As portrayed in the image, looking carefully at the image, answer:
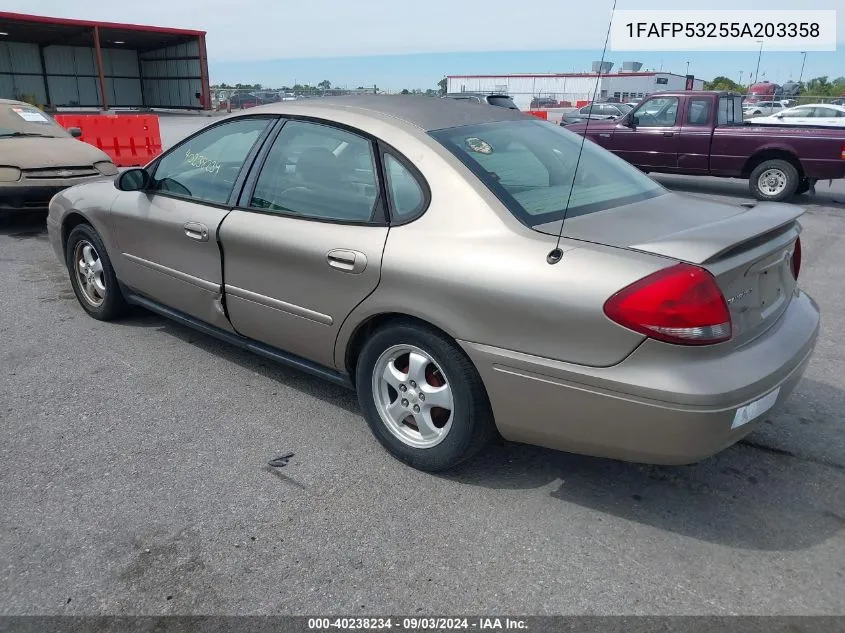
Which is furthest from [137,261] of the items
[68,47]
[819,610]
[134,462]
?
[68,47]

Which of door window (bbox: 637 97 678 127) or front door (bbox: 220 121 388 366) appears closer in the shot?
front door (bbox: 220 121 388 366)

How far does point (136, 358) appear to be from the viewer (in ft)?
14.4

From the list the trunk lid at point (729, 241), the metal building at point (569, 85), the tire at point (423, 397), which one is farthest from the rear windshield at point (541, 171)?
the metal building at point (569, 85)

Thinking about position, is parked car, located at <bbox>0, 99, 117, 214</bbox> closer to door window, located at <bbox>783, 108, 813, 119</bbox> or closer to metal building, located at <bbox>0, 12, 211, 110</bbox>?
door window, located at <bbox>783, 108, 813, 119</bbox>

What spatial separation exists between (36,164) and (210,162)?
16.3 feet

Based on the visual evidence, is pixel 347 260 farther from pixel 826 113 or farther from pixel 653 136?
pixel 826 113

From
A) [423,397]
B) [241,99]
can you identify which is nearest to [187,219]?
[423,397]

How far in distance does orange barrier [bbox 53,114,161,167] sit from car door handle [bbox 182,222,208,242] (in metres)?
9.83

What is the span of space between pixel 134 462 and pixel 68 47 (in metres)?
41.0

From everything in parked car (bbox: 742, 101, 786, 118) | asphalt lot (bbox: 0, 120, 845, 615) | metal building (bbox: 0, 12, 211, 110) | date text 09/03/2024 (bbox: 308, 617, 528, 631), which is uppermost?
metal building (bbox: 0, 12, 211, 110)

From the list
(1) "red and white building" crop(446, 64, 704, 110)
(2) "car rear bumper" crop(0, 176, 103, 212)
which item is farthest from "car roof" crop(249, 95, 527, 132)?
(1) "red and white building" crop(446, 64, 704, 110)

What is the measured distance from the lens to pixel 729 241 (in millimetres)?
2566

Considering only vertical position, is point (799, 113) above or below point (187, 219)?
above

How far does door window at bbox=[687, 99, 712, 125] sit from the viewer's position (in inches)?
450
